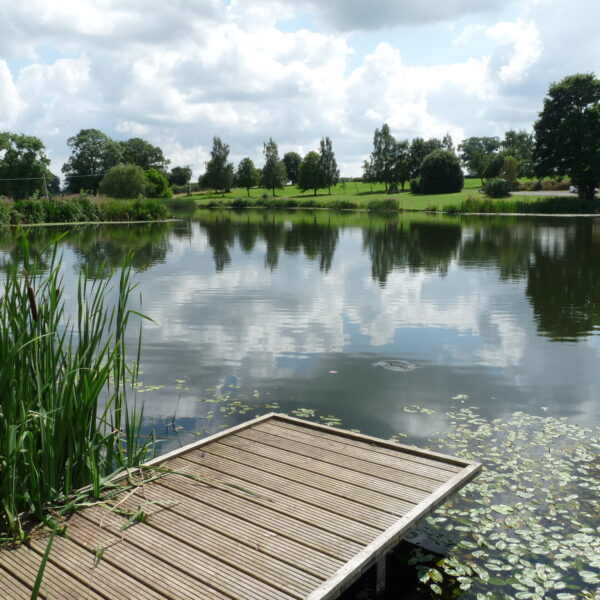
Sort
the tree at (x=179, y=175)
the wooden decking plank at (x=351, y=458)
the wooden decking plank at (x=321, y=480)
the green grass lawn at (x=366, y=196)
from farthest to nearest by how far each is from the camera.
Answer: the tree at (x=179, y=175) < the green grass lawn at (x=366, y=196) < the wooden decking plank at (x=351, y=458) < the wooden decking plank at (x=321, y=480)

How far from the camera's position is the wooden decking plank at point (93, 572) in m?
2.93

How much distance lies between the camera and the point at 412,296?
43.8 feet

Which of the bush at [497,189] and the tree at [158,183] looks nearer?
the bush at [497,189]

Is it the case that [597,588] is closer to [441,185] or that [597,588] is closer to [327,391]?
[327,391]

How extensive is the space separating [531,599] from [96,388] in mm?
2795

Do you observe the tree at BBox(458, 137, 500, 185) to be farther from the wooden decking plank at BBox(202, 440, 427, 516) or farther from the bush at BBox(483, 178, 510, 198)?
the wooden decking plank at BBox(202, 440, 427, 516)

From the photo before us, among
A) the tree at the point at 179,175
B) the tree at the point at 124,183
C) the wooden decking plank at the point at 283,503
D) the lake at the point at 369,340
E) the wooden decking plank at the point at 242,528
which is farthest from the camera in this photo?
the tree at the point at 179,175

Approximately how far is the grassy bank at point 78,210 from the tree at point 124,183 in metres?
10.00

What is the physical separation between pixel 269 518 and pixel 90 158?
85821 millimetres

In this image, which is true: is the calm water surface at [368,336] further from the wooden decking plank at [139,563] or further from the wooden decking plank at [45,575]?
the wooden decking plank at [45,575]

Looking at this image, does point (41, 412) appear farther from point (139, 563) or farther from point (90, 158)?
point (90, 158)

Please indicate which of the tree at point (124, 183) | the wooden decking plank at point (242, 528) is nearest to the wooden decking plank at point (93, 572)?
the wooden decking plank at point (242, 528)

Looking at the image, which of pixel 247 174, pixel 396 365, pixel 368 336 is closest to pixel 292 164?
pixel 247 174

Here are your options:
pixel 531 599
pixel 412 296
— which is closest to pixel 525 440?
pixel 531 599
